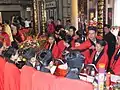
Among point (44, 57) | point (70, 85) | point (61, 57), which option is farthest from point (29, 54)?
point (70, 85)

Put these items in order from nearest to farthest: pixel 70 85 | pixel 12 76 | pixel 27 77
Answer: pixel 70 85, pixel 27 77, pixel 12 76

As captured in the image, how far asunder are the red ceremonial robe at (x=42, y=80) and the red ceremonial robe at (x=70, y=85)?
65 mm

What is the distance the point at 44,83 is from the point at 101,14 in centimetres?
490

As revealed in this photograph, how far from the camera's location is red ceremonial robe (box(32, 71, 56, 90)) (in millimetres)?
2154

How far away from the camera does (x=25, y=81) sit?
249cm

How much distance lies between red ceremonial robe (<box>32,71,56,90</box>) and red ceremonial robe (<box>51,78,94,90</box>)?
0.07m

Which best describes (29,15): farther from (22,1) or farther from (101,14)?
(101,14)

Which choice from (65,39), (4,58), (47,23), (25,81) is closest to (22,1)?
(47,23)

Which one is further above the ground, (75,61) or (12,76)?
(75,61)

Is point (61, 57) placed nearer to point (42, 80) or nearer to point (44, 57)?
point (44, 57)

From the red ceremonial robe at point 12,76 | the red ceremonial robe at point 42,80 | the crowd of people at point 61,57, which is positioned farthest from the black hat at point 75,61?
the red ceremonial robe at point 12,76

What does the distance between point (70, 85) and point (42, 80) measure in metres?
0.34

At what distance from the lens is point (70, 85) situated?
196 centimetres

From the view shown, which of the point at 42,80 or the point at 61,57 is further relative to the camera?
the point at 61,57
